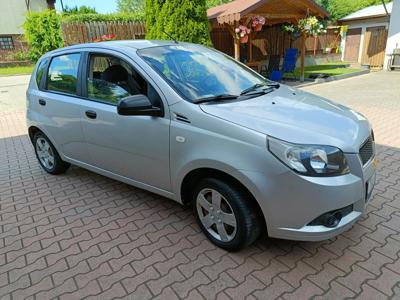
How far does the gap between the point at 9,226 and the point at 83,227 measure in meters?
0.84

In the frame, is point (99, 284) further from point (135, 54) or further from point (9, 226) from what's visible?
point (135, 54)

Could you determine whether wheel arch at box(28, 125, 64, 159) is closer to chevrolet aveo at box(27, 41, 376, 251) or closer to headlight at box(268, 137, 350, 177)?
chevrolet aveo at box(27, 41, 376, 251)

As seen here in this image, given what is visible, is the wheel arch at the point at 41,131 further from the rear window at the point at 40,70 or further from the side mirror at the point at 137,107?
the side mirror at the point at 137,107

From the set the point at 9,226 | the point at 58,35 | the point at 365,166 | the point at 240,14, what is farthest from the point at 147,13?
the point at 58,35

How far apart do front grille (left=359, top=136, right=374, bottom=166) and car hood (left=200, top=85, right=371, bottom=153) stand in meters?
0.06

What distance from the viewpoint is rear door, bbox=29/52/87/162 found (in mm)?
3680

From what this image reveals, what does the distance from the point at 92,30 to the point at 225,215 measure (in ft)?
38.1

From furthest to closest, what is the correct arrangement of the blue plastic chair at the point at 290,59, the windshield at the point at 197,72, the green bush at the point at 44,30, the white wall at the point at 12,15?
1. the white wall at the point at 12,15
2. the green bush at the point at 44,30
3. the blue plastic chair at the point at 290,59
4. the windshield at the point at 197,72

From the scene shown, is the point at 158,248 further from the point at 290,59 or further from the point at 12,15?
the point at 12,15

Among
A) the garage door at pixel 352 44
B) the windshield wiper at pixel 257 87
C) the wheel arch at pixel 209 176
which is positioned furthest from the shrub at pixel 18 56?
the wheel arch at pixel 209 176

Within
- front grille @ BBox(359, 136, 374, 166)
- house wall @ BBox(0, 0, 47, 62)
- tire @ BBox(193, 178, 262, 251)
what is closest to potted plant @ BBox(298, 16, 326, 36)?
front grille @ BBox(359, 136, 374, 166)

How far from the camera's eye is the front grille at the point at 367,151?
97.9 inches

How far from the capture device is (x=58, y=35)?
67.1 feet

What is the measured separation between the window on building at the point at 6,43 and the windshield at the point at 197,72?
31.9 meters
